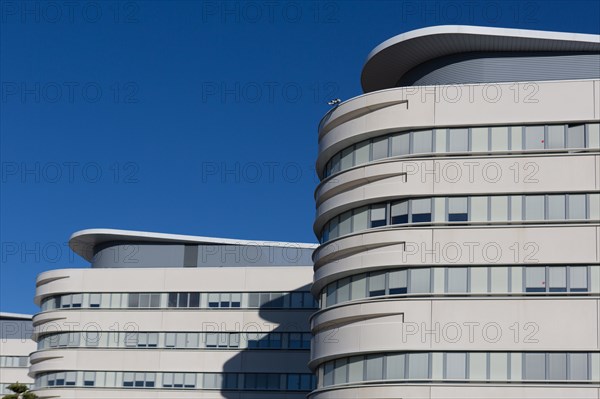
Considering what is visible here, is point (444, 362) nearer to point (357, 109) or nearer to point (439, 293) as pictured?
point (439, 293)

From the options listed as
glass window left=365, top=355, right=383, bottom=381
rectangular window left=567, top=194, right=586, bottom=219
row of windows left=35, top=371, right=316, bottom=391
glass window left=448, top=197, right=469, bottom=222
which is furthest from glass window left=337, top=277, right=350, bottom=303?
row of windows left=35, top=371, right=316, bottom=391

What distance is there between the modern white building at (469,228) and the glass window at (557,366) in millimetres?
60

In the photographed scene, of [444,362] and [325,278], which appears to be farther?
[325,278]

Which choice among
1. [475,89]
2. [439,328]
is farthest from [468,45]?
[439,328]

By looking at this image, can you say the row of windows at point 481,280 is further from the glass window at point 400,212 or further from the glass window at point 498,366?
the glass window at point 498,366

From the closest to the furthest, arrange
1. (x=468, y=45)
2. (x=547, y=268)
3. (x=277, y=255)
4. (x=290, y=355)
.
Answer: (x=547, y=268) → (x=468, y=45) → (x=290, y=355) → (x=277, y=255)

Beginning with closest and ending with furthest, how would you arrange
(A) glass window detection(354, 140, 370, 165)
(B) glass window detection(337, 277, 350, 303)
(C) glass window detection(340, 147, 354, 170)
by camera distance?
(B) glass window detection(337, 277, 350, 303) < (A) glass window detection(354, 140, 370, 165) < (C) glass window detection(340, 147, 354, 170)

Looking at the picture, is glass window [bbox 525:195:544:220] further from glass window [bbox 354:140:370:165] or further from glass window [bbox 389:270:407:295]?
glass window [bbox 354:140:370:165]

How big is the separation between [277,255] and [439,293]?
35.6 m

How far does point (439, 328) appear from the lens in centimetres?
5097

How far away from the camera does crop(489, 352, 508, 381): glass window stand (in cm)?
4969

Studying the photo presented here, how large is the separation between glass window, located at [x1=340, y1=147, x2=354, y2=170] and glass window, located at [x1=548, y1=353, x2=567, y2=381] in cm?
1357

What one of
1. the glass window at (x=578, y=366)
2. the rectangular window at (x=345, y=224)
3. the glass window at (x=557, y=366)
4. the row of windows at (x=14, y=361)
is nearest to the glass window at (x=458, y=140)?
the rectangular window at (x=345, y=224)

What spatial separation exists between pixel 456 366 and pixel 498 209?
289 inches
